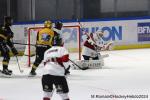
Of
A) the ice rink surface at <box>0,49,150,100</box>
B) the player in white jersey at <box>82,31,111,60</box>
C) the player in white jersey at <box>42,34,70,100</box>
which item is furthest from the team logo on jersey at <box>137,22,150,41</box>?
the player in white jersey at <box>42,34,70,100</box>

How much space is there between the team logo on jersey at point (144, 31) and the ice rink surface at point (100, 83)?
2612 mm

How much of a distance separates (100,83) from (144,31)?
6.35m

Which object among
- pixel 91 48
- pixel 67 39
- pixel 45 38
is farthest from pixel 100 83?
pixel 67 39

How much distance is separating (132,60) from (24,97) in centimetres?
530

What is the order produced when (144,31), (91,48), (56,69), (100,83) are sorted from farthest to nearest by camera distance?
(144,31), (91,48), (100,83), (56,69)

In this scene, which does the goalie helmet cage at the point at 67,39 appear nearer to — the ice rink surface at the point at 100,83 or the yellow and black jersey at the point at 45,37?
the ice rink surface at the point at 100,83

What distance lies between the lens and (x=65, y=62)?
261 inches

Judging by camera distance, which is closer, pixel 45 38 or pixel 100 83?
pixel 100 83

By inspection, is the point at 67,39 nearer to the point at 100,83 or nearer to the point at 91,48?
the point at 91,48

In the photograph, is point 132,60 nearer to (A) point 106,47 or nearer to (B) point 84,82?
(A) point 106,47

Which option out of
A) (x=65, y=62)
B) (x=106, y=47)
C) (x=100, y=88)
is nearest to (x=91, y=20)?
(x=106, y=47)

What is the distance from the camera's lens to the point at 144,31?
51.2ft

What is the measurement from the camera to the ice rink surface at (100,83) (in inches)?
326

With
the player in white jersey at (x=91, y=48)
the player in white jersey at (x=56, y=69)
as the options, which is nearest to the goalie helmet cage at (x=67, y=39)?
the player in white jersey at (x=91, y=48)
